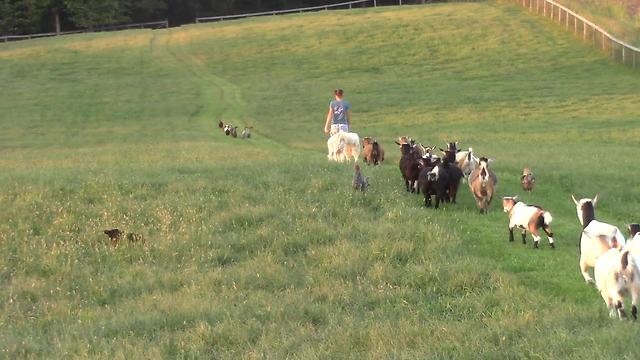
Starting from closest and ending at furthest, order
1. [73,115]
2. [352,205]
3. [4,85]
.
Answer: [352,205]
[73,115]
[4,85]

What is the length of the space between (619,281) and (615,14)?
57.4m

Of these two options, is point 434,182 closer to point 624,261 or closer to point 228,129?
point 624,261

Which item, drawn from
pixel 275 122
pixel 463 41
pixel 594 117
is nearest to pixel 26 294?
pixel 275 122

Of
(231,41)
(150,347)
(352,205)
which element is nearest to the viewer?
(150,347)

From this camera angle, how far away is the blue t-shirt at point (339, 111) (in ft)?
65.7

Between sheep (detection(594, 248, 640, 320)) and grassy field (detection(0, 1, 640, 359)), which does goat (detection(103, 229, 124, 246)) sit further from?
sheep (detection(594, 248, 640, 320))

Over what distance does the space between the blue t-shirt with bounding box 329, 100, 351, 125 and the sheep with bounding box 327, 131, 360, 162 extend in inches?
21.9

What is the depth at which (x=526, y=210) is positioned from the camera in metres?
11.1

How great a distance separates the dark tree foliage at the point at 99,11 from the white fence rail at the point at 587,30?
3207 centimetres

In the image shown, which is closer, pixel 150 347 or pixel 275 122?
pixel 150 347

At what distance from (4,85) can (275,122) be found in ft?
71.1

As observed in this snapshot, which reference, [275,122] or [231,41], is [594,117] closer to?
[275,122]

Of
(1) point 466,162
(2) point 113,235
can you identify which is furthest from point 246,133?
(2) point 113,235

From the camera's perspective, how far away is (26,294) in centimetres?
984
